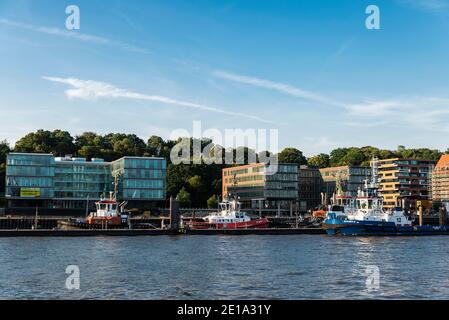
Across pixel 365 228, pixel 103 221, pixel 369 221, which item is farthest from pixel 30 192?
pixel 369 221

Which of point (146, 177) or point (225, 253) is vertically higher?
point (146, 177)

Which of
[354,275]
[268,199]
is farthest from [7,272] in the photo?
[268,199]

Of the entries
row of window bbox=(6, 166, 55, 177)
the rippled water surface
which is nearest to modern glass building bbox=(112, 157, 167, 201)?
row of window bbox=(6, 166, 55, 177)

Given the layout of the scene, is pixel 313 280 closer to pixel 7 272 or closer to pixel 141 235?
pixel 7 272

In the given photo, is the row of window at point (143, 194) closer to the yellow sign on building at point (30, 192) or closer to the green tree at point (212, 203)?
the yellow sign on building at point (30, 192)

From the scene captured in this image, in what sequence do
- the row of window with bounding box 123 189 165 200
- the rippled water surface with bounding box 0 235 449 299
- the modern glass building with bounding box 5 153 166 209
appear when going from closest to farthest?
the rippled water surface with bounding box 0 235 449 299, the modern glass building with bounding box 5 153 166 209, the row of window with bounding box 123 189 165 200

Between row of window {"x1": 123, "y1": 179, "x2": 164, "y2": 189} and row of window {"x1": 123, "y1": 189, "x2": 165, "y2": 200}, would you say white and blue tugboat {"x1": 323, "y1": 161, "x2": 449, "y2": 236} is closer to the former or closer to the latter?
row of window {"x1": 123, "y1": 189, "x2": 165, "y2": 200}

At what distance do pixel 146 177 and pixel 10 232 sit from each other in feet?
207

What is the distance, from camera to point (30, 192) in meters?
154

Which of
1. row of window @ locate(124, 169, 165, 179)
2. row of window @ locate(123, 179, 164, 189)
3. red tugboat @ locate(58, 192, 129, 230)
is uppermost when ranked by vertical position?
row of window @ locate(124, 169, 165, 179)

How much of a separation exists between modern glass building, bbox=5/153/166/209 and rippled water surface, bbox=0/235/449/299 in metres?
79.9

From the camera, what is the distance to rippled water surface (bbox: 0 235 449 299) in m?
39.8
